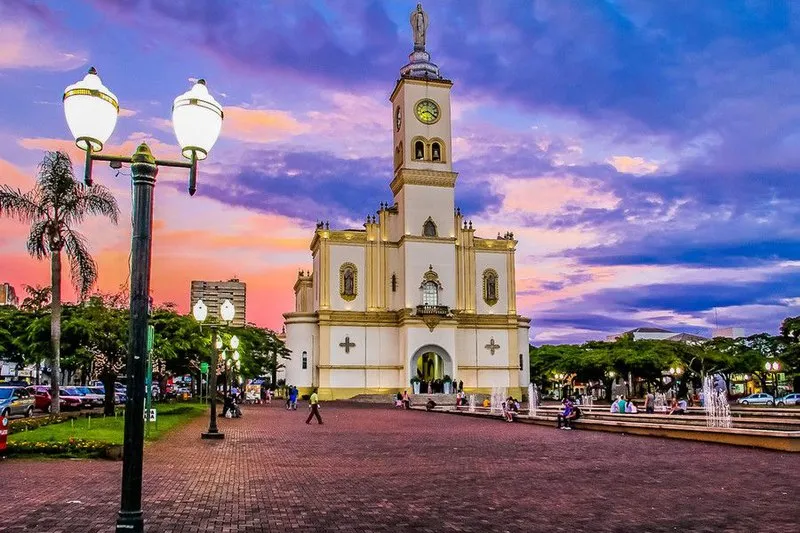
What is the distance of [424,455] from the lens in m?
18.0

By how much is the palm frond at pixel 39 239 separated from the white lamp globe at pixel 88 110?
24.9m

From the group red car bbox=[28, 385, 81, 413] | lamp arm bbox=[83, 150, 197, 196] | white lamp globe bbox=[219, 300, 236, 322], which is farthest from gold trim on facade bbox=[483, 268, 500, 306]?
lamp arm bbox=[83, 150, 197, 196]

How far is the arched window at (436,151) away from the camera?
62.1 metres

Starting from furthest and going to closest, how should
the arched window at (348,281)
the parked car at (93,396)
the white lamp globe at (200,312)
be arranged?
the arched window at (348,281) → the parked car at (93,396) → the white lamp globe at (200,312)

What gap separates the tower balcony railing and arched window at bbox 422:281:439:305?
1459 mm

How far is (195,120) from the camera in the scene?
683cm

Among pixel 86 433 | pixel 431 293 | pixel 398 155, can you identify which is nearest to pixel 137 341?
pixel 86 433

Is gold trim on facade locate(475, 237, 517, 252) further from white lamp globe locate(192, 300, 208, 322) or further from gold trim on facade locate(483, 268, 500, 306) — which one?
white lamp globe locate(192, 300, 208, 322)

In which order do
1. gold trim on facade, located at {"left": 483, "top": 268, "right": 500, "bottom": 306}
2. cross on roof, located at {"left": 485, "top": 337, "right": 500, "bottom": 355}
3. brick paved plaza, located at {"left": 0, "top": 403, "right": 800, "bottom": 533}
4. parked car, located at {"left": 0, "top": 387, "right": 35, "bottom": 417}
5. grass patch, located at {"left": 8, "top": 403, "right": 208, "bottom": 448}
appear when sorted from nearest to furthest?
brick paved plaza, located at {"left": 0, "top": 403, "right": 800, "bottom": 533} → grass patch, located at {"left": 8, "top": 403, "right": 208, "bottom": 448} → parked car, located at {"left": 0, "top": 387, "right": 35, "bottom": 417} → cross on roof, located at {"left": 485, "top": 337, "right": 500, "bottom": 355} → gold trim on facade, located at {"left": 483, "top": 268, "right": 500, "bottom": 306}

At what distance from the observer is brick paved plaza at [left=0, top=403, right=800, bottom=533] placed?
31.1 feet

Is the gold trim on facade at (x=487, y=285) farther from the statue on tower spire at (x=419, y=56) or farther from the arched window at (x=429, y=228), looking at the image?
the statue on tower spire at (x=419, y=56)

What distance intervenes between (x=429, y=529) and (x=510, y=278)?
54597 millimetres

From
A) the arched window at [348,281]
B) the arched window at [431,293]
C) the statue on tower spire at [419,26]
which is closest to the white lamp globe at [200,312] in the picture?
the arched window at [348,281]

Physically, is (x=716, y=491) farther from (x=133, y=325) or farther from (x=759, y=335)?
(x=759, y=335)
